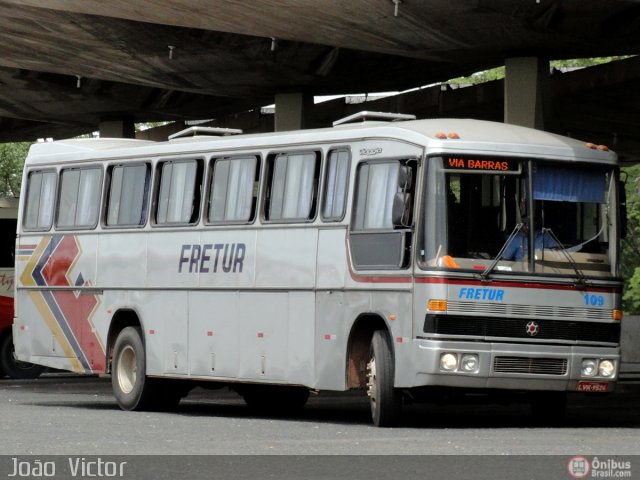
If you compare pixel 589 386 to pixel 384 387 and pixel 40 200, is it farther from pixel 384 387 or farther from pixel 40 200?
pixel 40 200

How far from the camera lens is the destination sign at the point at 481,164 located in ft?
57.6

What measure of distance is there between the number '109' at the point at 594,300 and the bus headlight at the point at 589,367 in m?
0.58

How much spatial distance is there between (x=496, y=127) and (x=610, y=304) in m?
2.20

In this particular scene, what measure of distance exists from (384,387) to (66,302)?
7.16m

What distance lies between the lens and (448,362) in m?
17.2

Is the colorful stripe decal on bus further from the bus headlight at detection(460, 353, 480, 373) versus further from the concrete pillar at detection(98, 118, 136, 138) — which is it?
the concrete pillar at detection(98, 118, 136, 138)

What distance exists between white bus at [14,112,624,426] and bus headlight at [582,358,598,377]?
3 cm

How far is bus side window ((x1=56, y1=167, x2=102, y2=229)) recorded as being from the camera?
23125mm

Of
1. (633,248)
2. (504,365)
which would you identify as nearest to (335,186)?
(504,365)

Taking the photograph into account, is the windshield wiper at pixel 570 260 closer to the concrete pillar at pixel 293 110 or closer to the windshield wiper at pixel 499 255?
the windshield wiper at pixel 499 255

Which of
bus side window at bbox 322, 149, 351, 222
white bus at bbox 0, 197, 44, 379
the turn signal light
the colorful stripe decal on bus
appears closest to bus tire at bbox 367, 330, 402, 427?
the turn signal light

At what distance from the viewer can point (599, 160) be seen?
18.5m
